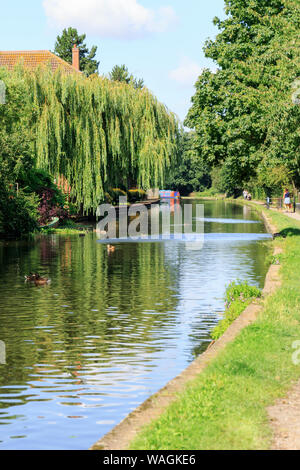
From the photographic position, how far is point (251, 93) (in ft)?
91.7

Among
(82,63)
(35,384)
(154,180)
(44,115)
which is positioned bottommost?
(35,384)

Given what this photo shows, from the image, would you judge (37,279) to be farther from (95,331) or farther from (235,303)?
(235,303)

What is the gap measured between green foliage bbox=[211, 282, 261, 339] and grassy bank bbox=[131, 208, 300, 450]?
2.42ft

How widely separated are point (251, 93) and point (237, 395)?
72.8 feet

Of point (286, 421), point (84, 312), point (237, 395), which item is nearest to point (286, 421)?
point (286, 421)

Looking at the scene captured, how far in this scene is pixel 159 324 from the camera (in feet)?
42.4

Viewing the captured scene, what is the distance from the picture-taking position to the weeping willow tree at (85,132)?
39406 mm

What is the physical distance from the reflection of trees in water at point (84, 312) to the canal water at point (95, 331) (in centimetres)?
2

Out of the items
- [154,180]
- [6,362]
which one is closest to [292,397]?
[6,362]

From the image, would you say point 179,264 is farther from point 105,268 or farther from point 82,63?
point 82,63

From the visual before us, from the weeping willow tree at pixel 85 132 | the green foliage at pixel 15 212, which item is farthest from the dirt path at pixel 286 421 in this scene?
the weeping willow tree at pixel 85 132

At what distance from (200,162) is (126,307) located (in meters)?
19.4

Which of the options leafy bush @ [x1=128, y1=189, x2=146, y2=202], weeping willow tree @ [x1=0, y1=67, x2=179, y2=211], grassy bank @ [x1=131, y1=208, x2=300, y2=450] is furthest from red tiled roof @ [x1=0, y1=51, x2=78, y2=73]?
grassy bank @ [x1=131, y1=208, x2=300, y2=450]

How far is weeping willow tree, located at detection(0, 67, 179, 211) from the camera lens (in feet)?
129
